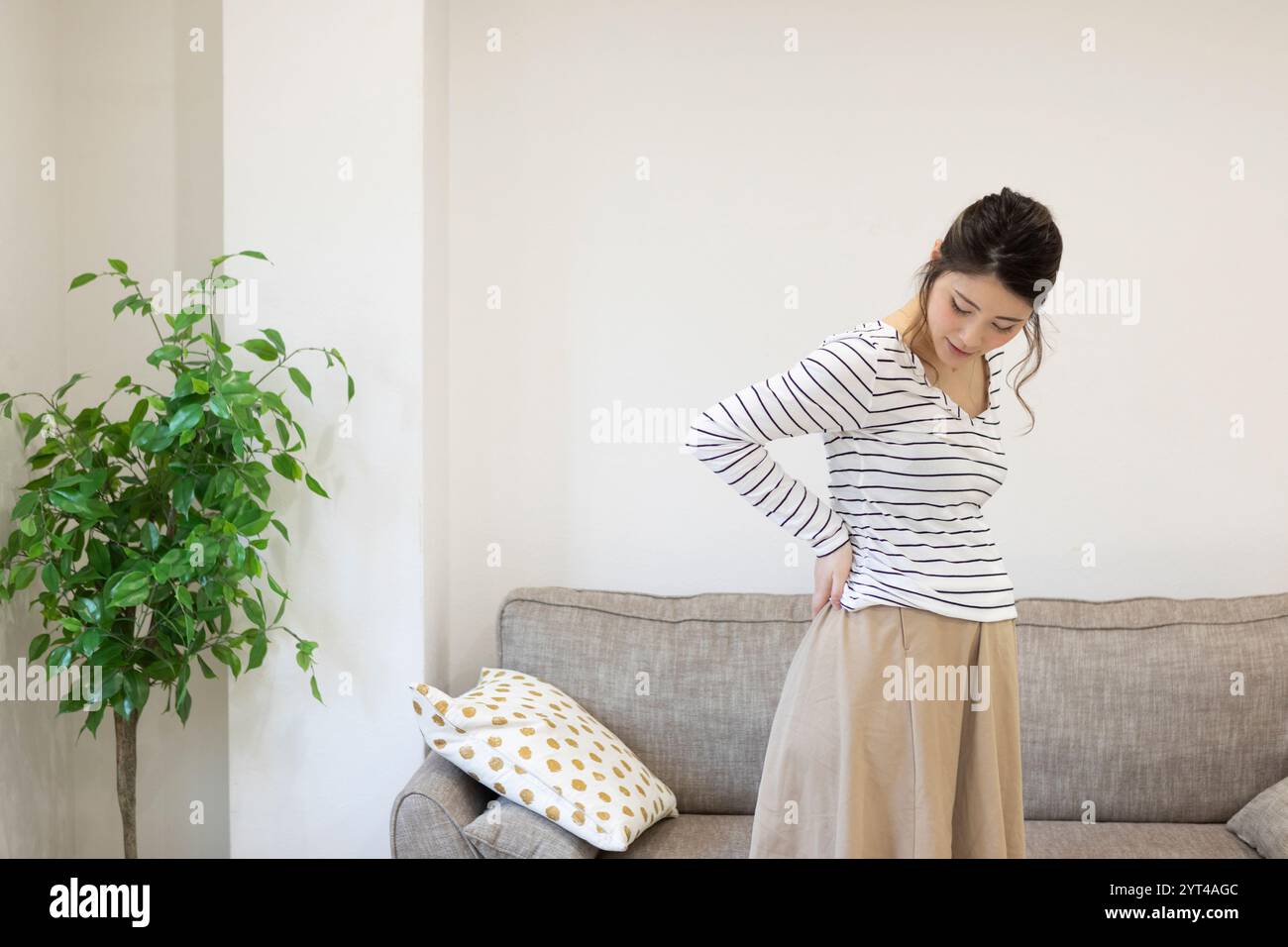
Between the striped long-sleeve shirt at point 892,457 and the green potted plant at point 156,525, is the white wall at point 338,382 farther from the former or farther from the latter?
the striped long-sleeve shirt at point 892,457

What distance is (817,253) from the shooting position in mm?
2652

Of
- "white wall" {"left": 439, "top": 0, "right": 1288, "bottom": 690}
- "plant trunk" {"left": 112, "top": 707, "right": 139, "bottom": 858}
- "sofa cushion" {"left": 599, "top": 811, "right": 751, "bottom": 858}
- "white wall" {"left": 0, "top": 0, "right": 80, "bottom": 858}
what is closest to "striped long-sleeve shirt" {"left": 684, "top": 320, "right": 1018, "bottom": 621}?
"sofa cushion" {"left": 599, "top": 811, "right": 751, "bottom": 858}

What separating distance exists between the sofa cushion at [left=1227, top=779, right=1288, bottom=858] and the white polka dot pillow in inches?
46.0

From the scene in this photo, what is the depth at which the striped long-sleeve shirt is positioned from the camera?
4.25ft

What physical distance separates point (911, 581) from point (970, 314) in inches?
13.3

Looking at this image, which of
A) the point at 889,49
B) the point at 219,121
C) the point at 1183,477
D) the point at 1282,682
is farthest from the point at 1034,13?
the point at 219,121

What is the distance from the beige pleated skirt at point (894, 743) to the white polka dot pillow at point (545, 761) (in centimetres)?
66

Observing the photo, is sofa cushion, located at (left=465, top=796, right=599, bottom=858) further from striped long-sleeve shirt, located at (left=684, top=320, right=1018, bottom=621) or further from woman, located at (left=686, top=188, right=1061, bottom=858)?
striped long-sleeve shirt, located at (left=684, top=320, right=1018, bottom=621)

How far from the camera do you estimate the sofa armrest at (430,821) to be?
1848 mm

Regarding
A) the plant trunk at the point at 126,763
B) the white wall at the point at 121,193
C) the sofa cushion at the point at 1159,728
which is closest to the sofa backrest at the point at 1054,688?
the sofa cushion at the point at 1159,728

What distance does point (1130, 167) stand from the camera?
2604 mm
